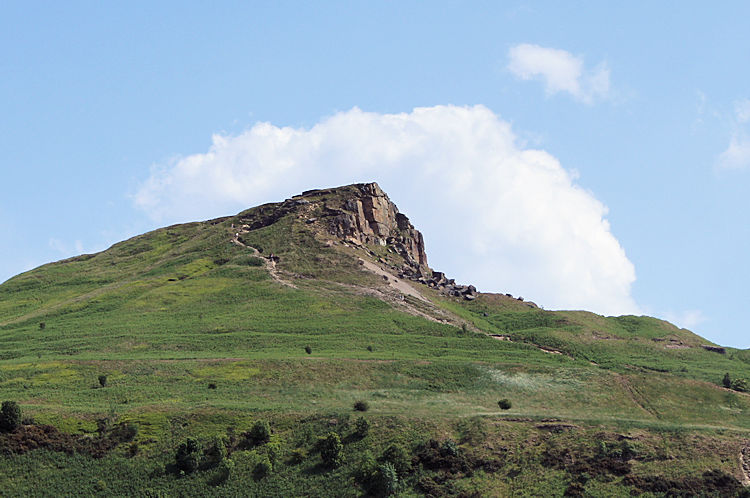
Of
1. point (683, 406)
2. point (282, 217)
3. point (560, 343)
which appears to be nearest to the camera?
point (683, 406)

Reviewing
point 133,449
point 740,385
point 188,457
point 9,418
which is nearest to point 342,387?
point 188,457

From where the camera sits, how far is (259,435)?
193ft

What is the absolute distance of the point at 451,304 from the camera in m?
137

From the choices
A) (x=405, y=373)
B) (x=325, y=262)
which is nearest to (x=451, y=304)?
(x=325, y=262)

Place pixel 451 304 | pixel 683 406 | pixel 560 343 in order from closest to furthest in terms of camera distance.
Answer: pixel 683 406, pixel 560 343, pixel 451 304

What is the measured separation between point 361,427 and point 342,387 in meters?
18.7

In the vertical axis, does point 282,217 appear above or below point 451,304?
above

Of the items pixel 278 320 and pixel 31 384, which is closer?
pixel 31 384

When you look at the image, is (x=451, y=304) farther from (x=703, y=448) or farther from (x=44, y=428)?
(x=44, y=428)

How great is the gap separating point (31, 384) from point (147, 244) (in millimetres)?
116657

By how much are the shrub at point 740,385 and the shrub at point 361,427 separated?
5661 cm

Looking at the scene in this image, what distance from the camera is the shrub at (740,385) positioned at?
85188 mm

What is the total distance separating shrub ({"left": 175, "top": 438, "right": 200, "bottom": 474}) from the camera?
54.8 meters

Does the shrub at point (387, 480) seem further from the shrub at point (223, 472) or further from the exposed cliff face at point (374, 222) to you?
the exposed cliff face at point (374, 222)
